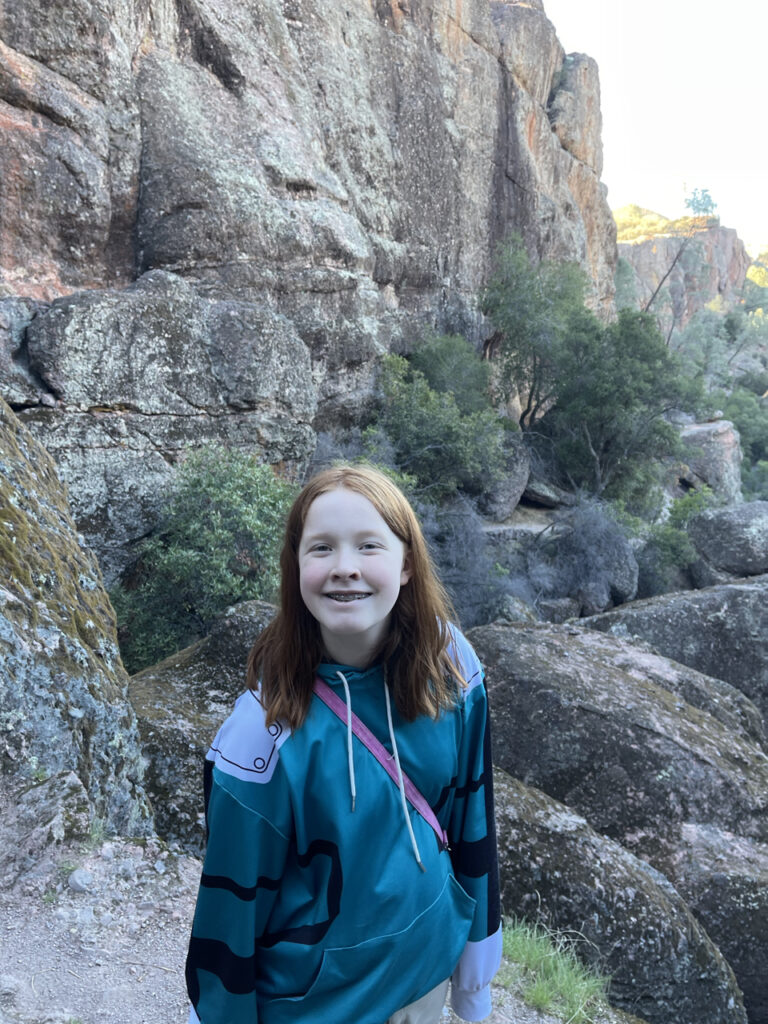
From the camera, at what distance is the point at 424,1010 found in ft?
5.47

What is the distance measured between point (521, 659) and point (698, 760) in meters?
1.34

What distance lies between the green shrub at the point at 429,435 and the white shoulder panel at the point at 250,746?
16343mm

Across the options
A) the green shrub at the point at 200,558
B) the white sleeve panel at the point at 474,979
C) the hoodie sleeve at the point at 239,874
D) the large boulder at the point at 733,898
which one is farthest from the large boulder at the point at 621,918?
the green shrub at the point at 200,558

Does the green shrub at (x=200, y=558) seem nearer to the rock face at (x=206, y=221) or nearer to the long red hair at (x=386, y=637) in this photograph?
the rock face at (x=206, y=221)

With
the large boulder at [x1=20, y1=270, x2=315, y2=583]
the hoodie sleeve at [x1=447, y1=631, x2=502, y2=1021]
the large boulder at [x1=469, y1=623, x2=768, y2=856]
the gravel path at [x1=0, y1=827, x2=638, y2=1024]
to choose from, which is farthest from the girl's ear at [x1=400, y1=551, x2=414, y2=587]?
the large boulder at [x1=20, y1=270, x2=315, y2=583]

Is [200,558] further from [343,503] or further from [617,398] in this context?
[617,398]

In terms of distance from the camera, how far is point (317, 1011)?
151cm

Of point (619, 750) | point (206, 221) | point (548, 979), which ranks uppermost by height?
point (206, 221)

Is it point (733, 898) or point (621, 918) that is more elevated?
point (621, 918)

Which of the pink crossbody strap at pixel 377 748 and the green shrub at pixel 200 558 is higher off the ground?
the pink crossbody strap at pixel 377 748

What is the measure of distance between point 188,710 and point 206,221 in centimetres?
1166

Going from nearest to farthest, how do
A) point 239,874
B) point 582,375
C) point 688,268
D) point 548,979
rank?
point 239,874
point 548,979
point 582,375
point 688,268

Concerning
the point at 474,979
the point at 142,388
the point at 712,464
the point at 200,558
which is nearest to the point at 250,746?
the point at 474,979

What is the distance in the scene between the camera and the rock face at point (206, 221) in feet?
38.3
